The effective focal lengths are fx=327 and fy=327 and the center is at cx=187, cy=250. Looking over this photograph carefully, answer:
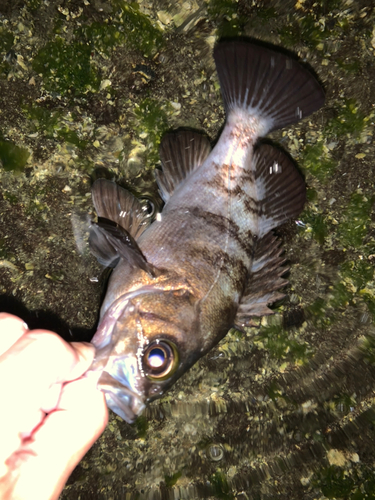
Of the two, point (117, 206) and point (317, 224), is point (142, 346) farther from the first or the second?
point (317, 224)

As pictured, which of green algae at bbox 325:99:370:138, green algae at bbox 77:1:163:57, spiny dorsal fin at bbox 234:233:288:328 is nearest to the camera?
spiny dorsal fin at bbox 234:233:288:328

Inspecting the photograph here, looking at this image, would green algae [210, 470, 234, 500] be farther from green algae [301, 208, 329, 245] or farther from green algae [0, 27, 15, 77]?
green algae [0, 27, 15, 77]

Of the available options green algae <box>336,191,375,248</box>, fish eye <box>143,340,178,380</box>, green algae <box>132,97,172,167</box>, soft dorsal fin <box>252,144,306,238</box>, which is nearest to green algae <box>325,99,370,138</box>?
green algae <box>336,191,375,248</box>

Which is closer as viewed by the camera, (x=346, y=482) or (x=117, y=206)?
(x=117, y=206)

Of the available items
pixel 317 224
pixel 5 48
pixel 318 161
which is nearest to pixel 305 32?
pixel 318 161

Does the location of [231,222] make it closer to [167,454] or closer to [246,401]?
[246,401]

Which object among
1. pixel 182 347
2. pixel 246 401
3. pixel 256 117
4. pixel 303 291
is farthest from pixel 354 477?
pixel 256 117

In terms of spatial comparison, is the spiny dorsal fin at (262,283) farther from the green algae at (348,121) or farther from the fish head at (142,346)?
the green algae at (348,121)
